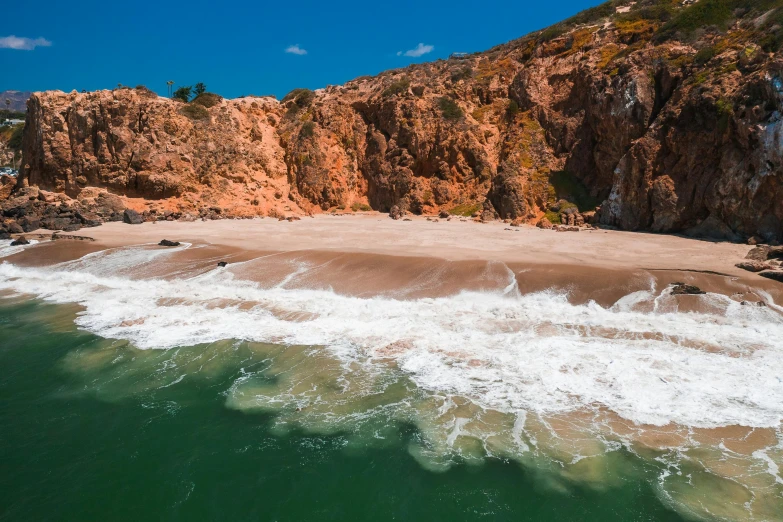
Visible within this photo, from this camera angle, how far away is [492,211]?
→ 82.4 feet

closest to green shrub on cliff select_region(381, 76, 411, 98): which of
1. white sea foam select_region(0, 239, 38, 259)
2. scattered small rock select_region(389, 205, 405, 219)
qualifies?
scattered small rock select_region(389, 205, 405, 219)

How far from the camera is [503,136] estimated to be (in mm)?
29422

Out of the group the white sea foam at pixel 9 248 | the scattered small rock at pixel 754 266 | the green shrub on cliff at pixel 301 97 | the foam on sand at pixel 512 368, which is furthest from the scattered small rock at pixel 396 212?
the white sea foam at pixel 9 248

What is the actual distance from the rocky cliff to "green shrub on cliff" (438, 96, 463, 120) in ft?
0.36

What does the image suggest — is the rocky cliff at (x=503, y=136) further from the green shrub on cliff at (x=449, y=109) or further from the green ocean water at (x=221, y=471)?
the green ocean water at (x=221, y=471)

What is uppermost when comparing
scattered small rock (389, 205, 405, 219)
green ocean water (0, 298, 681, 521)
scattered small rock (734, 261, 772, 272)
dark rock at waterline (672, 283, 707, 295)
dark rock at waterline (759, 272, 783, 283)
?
scattered small rock (389, 205, 405, 219)

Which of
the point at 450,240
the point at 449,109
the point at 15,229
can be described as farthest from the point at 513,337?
the point at 15,229

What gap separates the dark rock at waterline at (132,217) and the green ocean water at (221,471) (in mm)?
19490

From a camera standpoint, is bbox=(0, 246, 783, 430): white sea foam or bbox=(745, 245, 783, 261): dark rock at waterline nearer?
bbox=(0, 246, 783, 430): white sea foam

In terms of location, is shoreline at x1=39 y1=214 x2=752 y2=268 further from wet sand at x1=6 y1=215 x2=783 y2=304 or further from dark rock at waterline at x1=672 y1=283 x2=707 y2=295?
dark rock at waterline at x1=672 y1=283 x2=707 y2=295

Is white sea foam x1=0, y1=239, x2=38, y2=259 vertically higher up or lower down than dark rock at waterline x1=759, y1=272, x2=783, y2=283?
lower down

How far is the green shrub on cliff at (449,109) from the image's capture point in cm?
2972

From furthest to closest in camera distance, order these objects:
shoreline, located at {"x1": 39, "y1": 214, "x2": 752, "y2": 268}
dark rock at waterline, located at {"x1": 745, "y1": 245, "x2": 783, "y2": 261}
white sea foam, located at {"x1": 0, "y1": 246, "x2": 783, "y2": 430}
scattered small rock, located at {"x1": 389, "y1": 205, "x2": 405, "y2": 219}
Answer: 1. scattered small rock, located at {"x1": 389, "y1": 205, "x2": 405, "y2": 219}
2. shoreline, located at {"x1": 39, "y1": 214, "x2": 752, "y2": 268}
3. dark rock at waterline, located at {"x1": 745, "y1": 245, "x2": 783, "y2": 261}
4. white sea foam, located at {"x1": 0, "y1": 246, "x2": 783, "y2": 430}

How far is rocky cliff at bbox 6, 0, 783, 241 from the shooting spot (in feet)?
60.3
